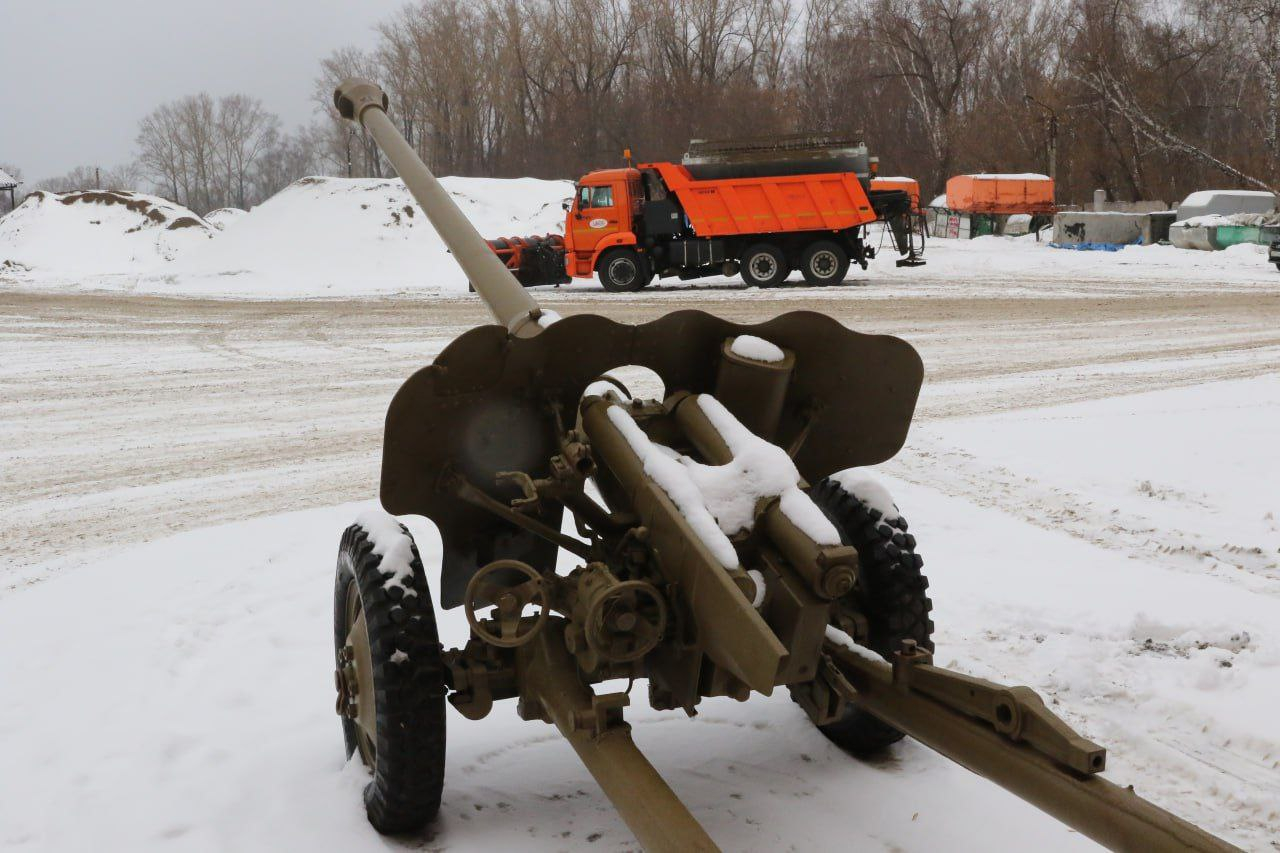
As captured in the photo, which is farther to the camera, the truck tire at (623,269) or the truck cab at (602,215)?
the truck tire at (623,269)

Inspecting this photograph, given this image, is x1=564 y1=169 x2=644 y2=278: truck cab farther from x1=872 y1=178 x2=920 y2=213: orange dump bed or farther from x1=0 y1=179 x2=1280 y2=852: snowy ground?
x1=0 y1=179 x2=1280 y2=852: snowy ground

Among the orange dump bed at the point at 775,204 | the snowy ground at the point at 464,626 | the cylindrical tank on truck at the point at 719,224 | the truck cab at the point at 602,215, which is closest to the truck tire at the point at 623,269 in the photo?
the cylindrical tank on truck at the point at 719,224

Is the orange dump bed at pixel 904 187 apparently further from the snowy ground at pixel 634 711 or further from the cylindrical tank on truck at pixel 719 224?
the snowy ground at pixel 634 711

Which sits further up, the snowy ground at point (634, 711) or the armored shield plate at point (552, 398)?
the armored shield plate at point (552, 398)

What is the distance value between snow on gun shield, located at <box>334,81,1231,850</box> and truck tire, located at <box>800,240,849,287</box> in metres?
19.4

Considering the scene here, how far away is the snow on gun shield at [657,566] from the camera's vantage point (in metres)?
2.61

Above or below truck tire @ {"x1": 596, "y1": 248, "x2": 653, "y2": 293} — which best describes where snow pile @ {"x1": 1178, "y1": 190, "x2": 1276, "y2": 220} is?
above

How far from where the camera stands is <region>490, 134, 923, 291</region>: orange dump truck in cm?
2239

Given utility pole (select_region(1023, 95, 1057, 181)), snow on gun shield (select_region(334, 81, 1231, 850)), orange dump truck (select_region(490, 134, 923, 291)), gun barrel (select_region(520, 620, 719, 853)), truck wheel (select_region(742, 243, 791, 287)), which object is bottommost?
gun barrel (select_region(520, 620, 719, 853))

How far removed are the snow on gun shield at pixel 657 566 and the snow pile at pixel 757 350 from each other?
0.01 m

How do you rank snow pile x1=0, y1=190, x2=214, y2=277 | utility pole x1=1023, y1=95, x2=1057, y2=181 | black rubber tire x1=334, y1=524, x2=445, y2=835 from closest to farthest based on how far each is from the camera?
black rubber tire x1=334, y1=524, x2=445, y2=835 < snow pile x1=0, y1=190, x2=214, y2=277 < utility pole x1=1023, y1=95, x2=1057, y2=181

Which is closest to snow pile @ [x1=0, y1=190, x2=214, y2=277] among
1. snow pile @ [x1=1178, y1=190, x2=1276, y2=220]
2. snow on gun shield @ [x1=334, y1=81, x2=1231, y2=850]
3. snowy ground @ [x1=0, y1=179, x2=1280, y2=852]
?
snowy ground @ [x1=0, y1=179, x2=1280, y2=852]

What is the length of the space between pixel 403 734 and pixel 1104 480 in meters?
5.23

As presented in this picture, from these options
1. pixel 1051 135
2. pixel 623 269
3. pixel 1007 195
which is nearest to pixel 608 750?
pixel 623 269
